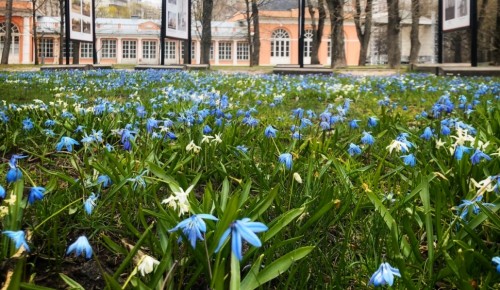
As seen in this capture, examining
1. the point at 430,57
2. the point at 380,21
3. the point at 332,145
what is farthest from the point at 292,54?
the point at 332,145

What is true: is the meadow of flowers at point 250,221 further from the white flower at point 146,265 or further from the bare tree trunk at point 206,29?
the bare tree trunk at point 206,29

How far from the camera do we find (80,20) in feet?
59.6

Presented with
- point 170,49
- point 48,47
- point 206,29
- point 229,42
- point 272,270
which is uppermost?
point 229,42

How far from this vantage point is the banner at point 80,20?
17.3 meters

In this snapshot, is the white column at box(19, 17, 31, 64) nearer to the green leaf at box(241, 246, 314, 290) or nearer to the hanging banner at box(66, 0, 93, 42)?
the hanging banner at box(66, 0, 93, 42)

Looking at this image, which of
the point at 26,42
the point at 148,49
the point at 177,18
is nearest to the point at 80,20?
the point at 177,18

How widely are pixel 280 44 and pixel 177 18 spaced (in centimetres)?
3958

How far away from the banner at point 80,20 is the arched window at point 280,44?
128ft

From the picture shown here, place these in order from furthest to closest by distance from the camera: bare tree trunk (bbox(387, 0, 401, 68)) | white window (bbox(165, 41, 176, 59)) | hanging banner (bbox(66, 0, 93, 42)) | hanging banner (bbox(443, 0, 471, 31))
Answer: white window (bbox(165, 41, 176, 59)), bare tree trunk (bbox(387, 0, 401, 68)), hanging banner (bbox(66, 0, 93, 42)), hanging banner (bbox(443, 0, 471, 31))

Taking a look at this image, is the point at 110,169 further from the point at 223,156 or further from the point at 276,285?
the point at 276,285

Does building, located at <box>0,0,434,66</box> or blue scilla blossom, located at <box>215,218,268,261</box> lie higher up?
building, located at <box>0,0,434,66</box>

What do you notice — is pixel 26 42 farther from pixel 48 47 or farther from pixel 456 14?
pixel 456 14

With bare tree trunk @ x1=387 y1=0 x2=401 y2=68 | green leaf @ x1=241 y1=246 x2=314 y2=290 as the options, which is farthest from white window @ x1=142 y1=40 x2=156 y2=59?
green leaf @ x1=241 y1=246 x2=314 y2=290

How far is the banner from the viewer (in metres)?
17.3
